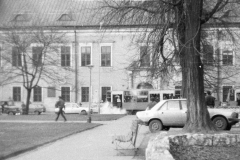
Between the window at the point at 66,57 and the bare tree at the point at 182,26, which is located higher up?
the window at the point at 66,57

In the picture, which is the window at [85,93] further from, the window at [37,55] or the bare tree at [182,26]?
the bare tree at [182,26]

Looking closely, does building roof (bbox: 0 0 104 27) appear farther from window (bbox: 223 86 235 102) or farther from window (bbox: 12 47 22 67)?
window (bbox: 223 86 235 102)

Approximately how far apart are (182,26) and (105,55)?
46.7m

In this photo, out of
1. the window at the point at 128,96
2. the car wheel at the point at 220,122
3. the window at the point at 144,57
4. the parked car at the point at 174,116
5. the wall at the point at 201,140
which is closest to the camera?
the wall at the point at 201,140

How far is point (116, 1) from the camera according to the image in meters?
20.6

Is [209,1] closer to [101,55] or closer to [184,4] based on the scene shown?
[184,4]

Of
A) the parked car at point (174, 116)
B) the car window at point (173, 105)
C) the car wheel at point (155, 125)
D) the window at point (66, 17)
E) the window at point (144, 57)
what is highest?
the window at point (66, 17)

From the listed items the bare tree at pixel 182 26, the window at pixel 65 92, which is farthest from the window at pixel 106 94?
the bare tree at pixel 182 26

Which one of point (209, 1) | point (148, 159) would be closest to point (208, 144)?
point (148, 159)

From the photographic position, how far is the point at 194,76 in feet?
62.8

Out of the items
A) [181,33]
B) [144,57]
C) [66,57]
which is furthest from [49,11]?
[181,33]

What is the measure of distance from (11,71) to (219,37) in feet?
103

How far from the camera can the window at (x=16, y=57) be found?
4669cm

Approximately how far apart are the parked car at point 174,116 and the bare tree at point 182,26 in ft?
19.7
